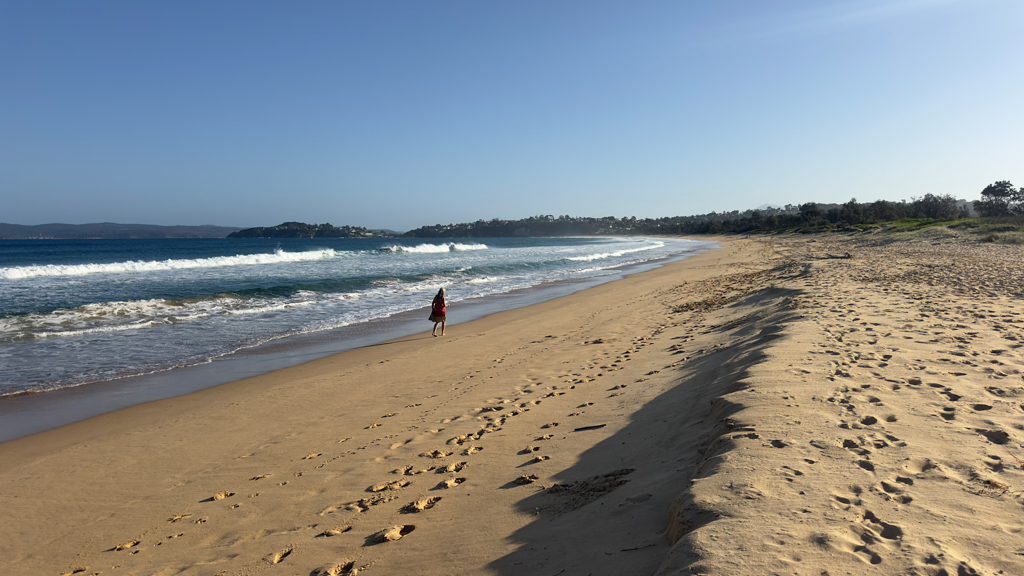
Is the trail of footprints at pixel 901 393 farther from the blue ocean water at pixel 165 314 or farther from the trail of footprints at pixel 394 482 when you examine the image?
the blue ocean water at pixel 165 314

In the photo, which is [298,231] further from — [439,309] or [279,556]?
[279,556]

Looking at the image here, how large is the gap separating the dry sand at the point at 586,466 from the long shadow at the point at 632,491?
2 cm

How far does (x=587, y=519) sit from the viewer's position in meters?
3.32

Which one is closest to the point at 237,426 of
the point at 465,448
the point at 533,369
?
the point at 465,448

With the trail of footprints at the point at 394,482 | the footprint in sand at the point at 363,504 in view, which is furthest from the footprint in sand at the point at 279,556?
the footprint in sand at the point at 363,504

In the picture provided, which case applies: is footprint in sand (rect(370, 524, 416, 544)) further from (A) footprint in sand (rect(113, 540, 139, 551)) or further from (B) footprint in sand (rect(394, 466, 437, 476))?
(A) footprint in sand (rect(113, 540, 139, 551))

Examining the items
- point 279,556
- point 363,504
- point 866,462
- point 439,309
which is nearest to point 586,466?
point 363,504

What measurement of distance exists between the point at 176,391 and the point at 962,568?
9.63 m

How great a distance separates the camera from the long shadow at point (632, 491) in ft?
9.32

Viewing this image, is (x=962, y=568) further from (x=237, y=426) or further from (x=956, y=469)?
(x=237, y=426)

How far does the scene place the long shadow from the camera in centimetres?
284

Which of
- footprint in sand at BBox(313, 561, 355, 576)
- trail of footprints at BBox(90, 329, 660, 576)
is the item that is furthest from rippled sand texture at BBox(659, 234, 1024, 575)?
footprint in sand at BBox(313, 561, 355, 576)

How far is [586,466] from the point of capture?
14.2ft

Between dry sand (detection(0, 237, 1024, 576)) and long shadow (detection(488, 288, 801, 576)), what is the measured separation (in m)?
0.02
